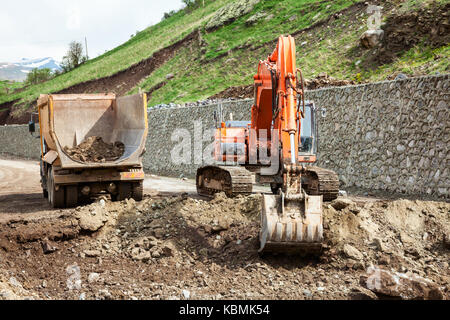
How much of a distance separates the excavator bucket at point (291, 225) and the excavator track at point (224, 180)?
413 centimetres

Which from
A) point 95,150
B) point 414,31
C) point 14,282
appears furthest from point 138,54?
point 14,282

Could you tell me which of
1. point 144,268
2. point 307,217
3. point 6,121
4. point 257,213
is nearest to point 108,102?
point 257,213

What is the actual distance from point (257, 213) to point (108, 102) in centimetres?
586

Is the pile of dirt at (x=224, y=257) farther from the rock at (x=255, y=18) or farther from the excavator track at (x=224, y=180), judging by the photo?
the rock at (x=255, y=18)

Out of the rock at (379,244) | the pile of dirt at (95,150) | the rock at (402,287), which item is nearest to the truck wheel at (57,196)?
the pile of dirt at (95,150)

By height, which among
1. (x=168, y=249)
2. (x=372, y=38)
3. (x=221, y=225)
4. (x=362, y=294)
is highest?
(x=372, y=38)

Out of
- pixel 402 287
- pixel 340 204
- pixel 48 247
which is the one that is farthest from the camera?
pixel 340 204

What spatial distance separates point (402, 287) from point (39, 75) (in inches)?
3254

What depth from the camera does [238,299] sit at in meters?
5.24

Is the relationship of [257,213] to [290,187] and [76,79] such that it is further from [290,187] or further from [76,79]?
[76,79]

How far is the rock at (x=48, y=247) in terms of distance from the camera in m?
7.23

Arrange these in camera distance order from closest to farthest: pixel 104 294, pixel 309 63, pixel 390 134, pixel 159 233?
pixel 104 294, pixel 159 233, pixel 390 134, pixel 309 63

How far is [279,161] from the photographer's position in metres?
9.02

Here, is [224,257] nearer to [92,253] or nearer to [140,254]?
[140,254]
